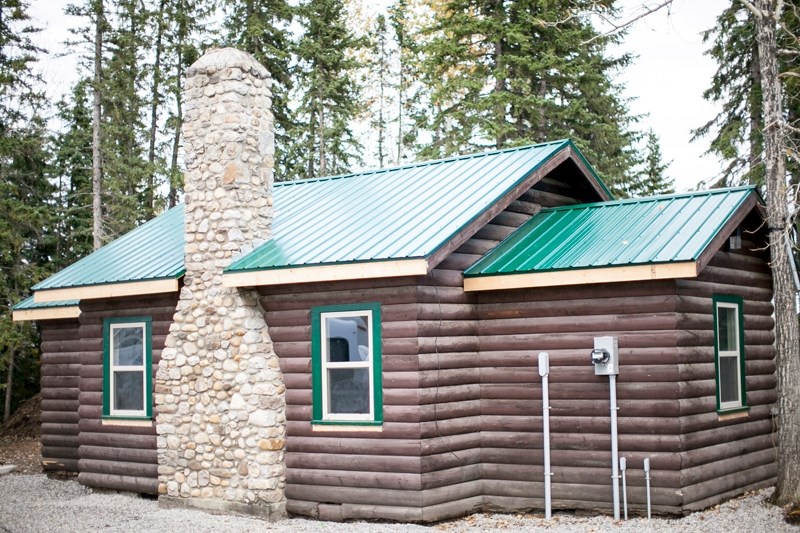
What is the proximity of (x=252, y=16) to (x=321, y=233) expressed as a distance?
17.1 meters

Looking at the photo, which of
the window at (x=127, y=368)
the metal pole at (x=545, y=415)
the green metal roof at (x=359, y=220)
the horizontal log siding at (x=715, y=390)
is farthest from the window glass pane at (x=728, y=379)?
the window at (x=127, y=368)

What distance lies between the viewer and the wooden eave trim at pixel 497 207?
36.1 ft

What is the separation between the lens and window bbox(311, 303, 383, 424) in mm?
11516

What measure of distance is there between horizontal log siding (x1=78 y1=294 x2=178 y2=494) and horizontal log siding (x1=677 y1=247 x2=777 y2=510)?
746cm

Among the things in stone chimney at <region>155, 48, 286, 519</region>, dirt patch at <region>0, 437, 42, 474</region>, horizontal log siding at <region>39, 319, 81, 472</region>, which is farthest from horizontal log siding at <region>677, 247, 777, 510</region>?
dirt patch at <region>0, 437, 42, 474</region>

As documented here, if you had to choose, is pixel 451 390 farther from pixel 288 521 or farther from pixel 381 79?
pixel 381 79

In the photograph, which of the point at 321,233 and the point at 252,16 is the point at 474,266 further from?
the point at 252,16

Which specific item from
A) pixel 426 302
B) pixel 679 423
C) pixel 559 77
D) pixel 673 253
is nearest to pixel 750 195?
pixel 673 253

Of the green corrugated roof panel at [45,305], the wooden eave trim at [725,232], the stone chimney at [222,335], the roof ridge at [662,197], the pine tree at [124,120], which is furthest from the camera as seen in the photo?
the pine tree at [124,120]

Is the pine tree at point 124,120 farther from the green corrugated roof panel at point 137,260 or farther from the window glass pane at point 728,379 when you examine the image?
the window glass pane at point 728,379

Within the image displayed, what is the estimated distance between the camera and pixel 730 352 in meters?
12.4

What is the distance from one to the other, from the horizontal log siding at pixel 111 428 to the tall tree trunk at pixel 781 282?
8.45 metres

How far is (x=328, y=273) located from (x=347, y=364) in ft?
4.16

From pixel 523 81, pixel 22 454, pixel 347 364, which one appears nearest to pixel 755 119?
pixel 523 81
